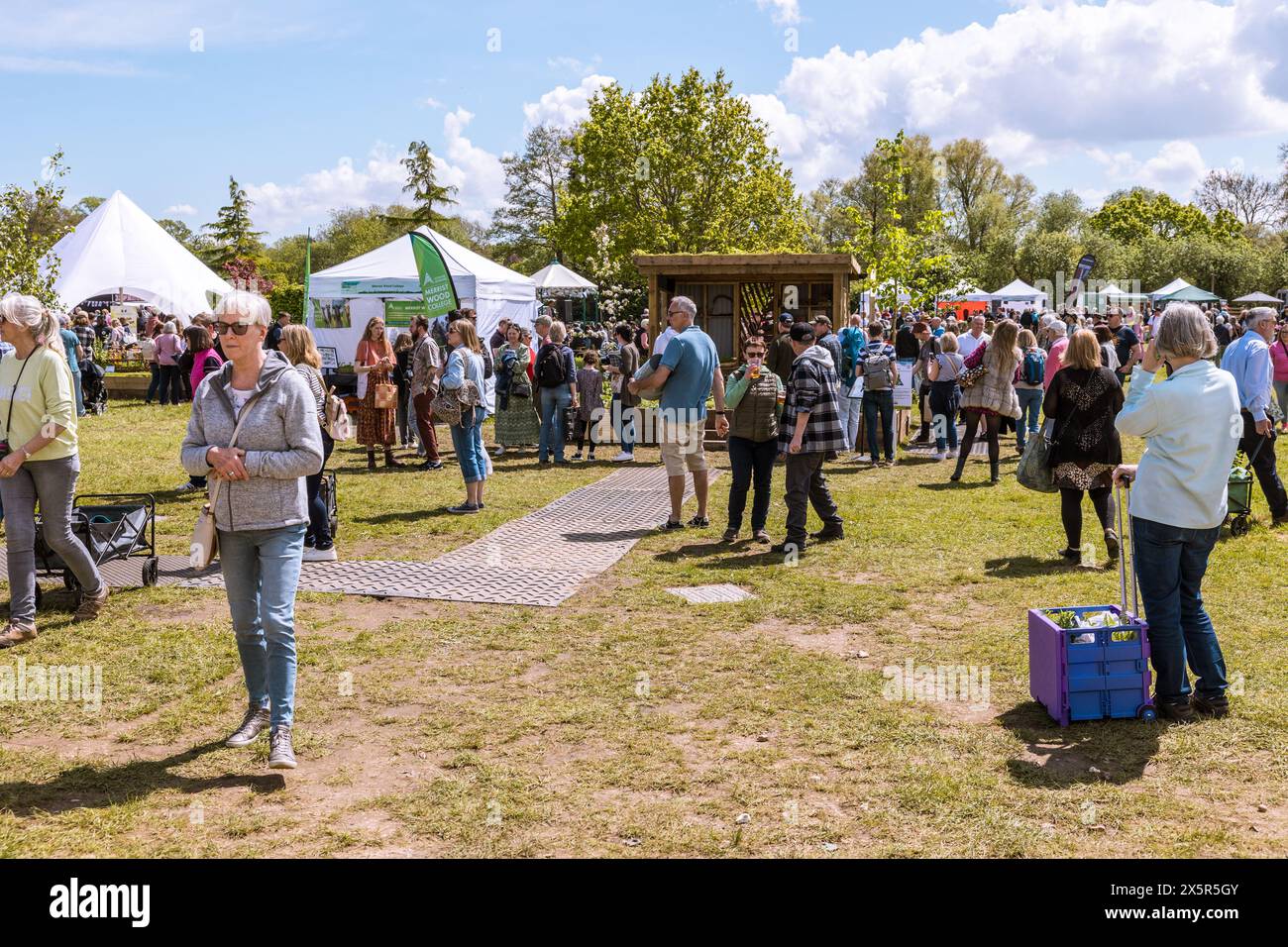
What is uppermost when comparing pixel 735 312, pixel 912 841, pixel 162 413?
pixel 735 312

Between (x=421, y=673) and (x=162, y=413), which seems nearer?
(x=421, y=673)

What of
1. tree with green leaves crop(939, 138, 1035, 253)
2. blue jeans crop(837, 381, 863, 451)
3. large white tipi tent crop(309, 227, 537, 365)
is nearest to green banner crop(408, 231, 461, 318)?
large white tipi tent crop(309, 227, 537, 365)

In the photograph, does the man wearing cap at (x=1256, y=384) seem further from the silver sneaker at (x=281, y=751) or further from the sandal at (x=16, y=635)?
the sandal at (x=16, y=635)

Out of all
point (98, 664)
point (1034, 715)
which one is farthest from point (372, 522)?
point (1034, 715)

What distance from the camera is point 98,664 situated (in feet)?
20.3

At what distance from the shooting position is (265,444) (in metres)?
4.60

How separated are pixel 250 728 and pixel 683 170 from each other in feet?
127

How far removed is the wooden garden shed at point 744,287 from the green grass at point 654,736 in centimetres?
804

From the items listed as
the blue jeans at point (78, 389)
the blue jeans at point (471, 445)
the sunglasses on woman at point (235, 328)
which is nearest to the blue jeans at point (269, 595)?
the sunglasses on woman at point (235, 328)

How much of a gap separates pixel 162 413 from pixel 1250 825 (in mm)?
21064

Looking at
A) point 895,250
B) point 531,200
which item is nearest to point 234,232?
point 531,200

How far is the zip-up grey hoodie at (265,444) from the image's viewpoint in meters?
4.56

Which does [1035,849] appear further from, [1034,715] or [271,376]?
[271,376]

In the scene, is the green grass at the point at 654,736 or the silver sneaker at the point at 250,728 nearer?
the green grass at the point at 654,736
